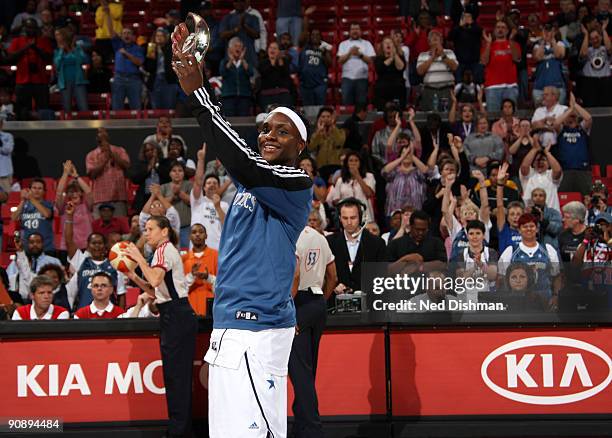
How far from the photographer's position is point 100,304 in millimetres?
10430

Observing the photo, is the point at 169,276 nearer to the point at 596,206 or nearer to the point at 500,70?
the point at 596,206

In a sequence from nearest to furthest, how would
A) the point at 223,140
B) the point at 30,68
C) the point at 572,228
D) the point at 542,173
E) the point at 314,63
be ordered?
the point at 223,140 < the point at 572,228 < the point at 542,173 < the point at 314,63 < the point at 30,68

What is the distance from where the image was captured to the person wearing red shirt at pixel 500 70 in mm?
17641

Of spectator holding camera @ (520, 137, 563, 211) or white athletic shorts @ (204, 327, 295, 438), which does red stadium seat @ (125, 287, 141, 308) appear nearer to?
spectator holding camera @ (520, 137, 563, 211)

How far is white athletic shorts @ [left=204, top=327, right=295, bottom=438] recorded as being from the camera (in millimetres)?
5191

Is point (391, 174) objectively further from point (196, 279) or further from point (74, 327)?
point (74, 327)

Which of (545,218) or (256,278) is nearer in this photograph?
(256,278)

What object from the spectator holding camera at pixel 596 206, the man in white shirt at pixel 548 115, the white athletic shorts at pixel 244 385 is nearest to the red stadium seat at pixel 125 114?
the man in white shirt at pixel 548 115

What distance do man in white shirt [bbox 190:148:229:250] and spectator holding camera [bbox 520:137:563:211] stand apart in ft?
14.1

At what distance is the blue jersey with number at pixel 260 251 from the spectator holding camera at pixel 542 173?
9850mm

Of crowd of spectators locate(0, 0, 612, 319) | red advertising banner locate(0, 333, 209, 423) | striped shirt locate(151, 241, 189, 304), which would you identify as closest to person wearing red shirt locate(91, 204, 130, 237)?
crowd of spectators locate(0, 0, 612, 319)

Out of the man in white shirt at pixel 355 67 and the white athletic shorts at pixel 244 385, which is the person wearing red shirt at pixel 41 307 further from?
the man in white shirt at pixel 355 67

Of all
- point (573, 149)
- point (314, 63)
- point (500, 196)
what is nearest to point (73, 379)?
point (500, 196)

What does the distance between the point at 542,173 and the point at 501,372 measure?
6.11 metres
